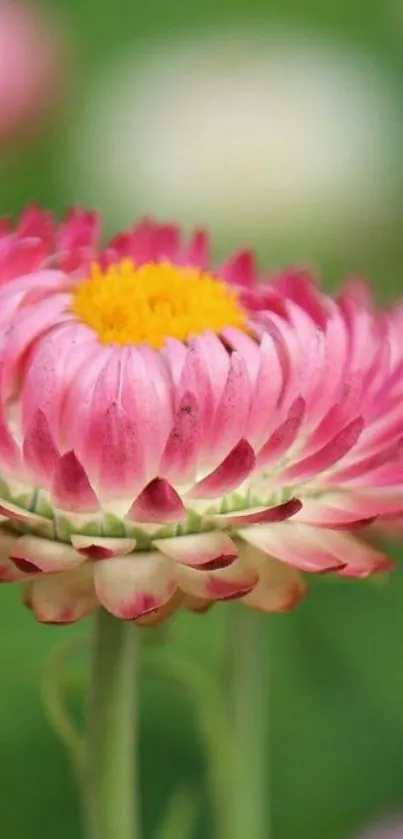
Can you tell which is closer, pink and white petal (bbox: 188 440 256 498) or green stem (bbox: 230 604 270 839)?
pink and white petal (bbox: 188 440 256 498)

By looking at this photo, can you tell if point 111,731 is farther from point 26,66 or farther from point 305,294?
point 26,66

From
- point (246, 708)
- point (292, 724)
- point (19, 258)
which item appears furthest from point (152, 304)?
point (292, 724)

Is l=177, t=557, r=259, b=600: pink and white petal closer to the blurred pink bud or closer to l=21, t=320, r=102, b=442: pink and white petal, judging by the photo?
l=21, t=320, r=102, b=442: pink and white petal

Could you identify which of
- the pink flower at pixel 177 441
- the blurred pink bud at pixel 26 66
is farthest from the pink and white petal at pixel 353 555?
the blurred pink bud at pixel 26 66

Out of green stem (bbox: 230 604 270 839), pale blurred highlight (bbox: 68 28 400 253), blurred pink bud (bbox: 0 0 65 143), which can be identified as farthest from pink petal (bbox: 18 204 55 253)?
pale blurred highlight (bbox: 68 28 400 253)

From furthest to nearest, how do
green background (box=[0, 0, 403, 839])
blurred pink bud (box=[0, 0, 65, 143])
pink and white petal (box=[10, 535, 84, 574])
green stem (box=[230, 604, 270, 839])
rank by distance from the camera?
blurred pink bud (box=[0, 0, 65, 143]) < green background (box=[0, 0, 403, 839]) < green stem (box=[230, 604, 270, 839]) < pink and white petal (box=[10, 535, 84, 574])

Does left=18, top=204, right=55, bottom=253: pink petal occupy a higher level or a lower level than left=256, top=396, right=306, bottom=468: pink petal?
higher

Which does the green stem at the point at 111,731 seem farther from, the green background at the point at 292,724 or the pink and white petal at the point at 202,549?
the green background at the point at 292,724
